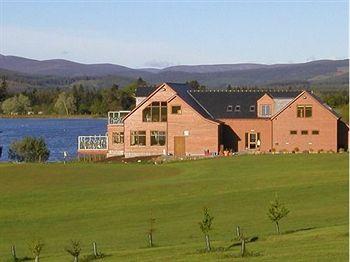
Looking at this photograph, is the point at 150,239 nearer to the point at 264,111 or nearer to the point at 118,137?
the point at 264,111

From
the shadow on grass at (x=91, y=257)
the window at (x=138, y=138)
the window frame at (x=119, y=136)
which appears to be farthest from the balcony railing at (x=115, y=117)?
the shadow on grass at (x=91, y=257)

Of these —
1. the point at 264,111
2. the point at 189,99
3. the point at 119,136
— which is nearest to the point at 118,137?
the point at 119,136

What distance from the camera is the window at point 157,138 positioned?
6769 centimetres

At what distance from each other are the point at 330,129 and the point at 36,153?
892 inches

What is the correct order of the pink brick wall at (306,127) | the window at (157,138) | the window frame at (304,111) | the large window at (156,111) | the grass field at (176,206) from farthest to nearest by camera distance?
the large window at (156,111) → the window at (157,138) → the window frame at (304,111) → the pink brick wall at (306,127) → the grass field at (176,206)

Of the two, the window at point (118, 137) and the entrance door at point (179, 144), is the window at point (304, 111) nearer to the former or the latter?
the entrance door at point (179, 144)

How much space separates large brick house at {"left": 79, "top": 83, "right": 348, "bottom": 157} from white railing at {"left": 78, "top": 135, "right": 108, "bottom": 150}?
9.70 ft

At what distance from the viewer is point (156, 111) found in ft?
223

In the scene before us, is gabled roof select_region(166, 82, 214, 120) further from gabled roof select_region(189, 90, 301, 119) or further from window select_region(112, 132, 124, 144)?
window select_region(112, 132, 124, 144)

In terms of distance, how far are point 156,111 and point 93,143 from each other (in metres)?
7.01

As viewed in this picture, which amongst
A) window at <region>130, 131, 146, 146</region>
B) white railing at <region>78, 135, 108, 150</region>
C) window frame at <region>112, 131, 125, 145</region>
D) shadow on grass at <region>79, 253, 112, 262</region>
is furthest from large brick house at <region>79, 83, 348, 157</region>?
shadow on grass at <region>79, 253, 112, 262</region>

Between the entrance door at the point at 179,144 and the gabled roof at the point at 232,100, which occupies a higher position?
the gabled roof at the point at 232,100

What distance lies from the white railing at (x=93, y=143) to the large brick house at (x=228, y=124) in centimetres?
296

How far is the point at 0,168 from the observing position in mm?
52312
